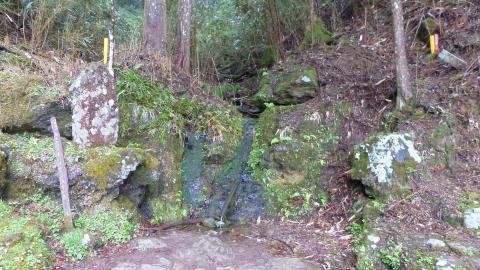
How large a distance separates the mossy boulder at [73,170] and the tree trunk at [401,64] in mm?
4195

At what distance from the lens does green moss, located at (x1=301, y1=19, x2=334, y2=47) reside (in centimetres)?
845

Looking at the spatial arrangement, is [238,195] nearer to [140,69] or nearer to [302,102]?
[302,102]

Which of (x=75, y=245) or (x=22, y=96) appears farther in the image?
(x=22, y=96)

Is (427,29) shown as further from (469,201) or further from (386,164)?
(469,201)

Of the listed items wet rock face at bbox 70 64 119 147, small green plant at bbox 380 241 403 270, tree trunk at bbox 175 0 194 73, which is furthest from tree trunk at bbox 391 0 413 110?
wet rock face at bbox 70 64 119 147

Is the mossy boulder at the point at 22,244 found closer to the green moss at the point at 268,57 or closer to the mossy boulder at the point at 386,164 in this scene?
the mossy boulder at the point at 386,164

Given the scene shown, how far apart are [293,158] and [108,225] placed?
298 centimetres

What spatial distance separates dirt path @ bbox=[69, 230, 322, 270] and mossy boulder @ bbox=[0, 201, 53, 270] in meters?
0.35

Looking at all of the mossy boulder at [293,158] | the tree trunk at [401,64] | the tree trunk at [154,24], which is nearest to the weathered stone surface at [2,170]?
the mossy boulder at [293,158]

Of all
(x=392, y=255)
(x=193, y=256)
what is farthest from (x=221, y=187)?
(x=392, y=255)

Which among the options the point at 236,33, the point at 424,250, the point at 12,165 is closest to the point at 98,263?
the point at 12,165

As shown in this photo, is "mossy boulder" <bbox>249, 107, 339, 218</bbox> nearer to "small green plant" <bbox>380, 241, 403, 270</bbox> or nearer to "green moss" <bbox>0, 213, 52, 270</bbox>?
"small green plant" <bbox>380, 241, 403, 270</bbox>

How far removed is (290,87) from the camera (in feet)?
23.4

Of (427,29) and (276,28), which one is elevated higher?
(276,28)
